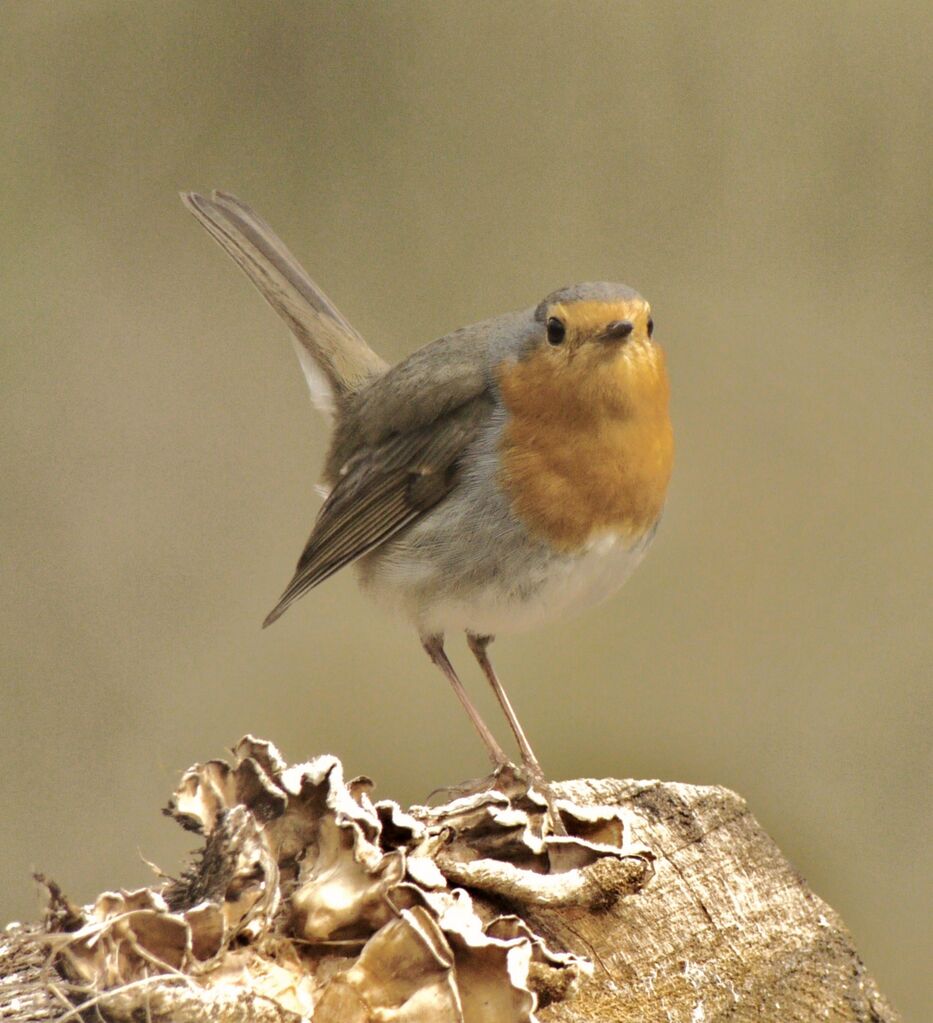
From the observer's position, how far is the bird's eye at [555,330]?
253cm

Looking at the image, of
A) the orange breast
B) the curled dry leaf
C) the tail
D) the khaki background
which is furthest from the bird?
the khaki background

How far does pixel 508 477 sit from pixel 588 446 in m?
0.16

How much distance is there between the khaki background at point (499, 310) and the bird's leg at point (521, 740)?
832 millimetres

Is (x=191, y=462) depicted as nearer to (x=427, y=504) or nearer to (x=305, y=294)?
(x=305, y=294)

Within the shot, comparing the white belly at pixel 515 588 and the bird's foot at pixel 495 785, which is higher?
the white belly at pixel 515 588

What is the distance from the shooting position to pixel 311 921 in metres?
1.65

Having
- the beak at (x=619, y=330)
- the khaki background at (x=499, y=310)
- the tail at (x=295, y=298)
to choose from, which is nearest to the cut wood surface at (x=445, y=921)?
the beak at (x=619, y=330)

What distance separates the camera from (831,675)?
3916 millimetres

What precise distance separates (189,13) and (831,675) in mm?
2569

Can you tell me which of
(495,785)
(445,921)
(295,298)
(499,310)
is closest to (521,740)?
(495,785)

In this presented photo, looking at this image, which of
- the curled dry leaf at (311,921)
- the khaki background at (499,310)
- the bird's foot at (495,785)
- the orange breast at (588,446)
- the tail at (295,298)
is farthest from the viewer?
the khaki background at (499,310)

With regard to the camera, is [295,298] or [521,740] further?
[295,298]

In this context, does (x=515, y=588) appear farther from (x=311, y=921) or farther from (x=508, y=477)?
(x=311, y=921)

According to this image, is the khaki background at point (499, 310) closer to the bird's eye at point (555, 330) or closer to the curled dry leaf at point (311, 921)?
the bird's eye at point (555, 330)
